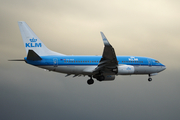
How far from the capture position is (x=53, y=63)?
1480 inches

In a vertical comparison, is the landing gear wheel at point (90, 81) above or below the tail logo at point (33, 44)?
below

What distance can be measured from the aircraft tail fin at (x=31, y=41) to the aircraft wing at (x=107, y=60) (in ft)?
29.0

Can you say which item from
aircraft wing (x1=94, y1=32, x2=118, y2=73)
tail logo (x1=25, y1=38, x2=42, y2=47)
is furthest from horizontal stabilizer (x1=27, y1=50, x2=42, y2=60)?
aircraft wing (x1=94, y1=32, x2=118, y2=73)

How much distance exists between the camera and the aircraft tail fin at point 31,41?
126ft

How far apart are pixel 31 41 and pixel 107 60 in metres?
12.6

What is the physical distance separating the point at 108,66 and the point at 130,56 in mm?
7056

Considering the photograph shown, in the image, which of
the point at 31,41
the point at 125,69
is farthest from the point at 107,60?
the point at 31,41

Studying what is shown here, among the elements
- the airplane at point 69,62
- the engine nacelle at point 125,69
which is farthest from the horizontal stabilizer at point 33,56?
the engine nacelle at point 125,69

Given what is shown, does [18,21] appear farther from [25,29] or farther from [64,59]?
[64,59]

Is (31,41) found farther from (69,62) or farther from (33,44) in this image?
(69,62)

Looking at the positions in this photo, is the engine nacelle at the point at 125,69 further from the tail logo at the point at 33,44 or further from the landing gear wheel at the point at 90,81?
the tail logo at the point at 33,44

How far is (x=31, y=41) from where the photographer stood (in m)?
38.6

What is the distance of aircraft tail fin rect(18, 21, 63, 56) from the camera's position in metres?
38.4

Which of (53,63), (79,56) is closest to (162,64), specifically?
(79,56)
